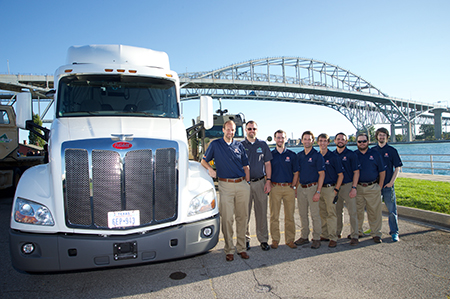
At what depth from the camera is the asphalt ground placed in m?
3.44

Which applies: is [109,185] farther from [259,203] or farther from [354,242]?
[354,242]

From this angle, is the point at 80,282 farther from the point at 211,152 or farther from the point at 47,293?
the point at 211,152

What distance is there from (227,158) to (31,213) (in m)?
2.60

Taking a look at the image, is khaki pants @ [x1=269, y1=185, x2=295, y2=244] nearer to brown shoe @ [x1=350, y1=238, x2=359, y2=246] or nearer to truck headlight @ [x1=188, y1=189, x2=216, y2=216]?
brown shoe @ [x1=350, y1=238, x2=359, y2=246]

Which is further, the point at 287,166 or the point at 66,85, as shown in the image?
the point at 287,166

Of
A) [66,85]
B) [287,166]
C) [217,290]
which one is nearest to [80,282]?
[217,290]

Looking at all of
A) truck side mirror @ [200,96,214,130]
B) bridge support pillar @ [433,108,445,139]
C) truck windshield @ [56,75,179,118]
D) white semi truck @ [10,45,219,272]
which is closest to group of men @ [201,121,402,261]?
truck side mirror @ [200,96,214,130]

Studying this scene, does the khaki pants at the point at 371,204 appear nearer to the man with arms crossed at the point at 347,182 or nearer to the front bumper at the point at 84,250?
the man with arms crossed at the point at 347,182

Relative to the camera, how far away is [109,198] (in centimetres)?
352

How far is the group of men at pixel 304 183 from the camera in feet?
15.2

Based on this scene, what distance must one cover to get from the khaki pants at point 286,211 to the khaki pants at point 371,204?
131 centimetres

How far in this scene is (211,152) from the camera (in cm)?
469

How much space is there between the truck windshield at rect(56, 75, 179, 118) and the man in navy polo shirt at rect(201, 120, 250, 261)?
88 centimetres

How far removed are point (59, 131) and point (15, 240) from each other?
4.45 ft
